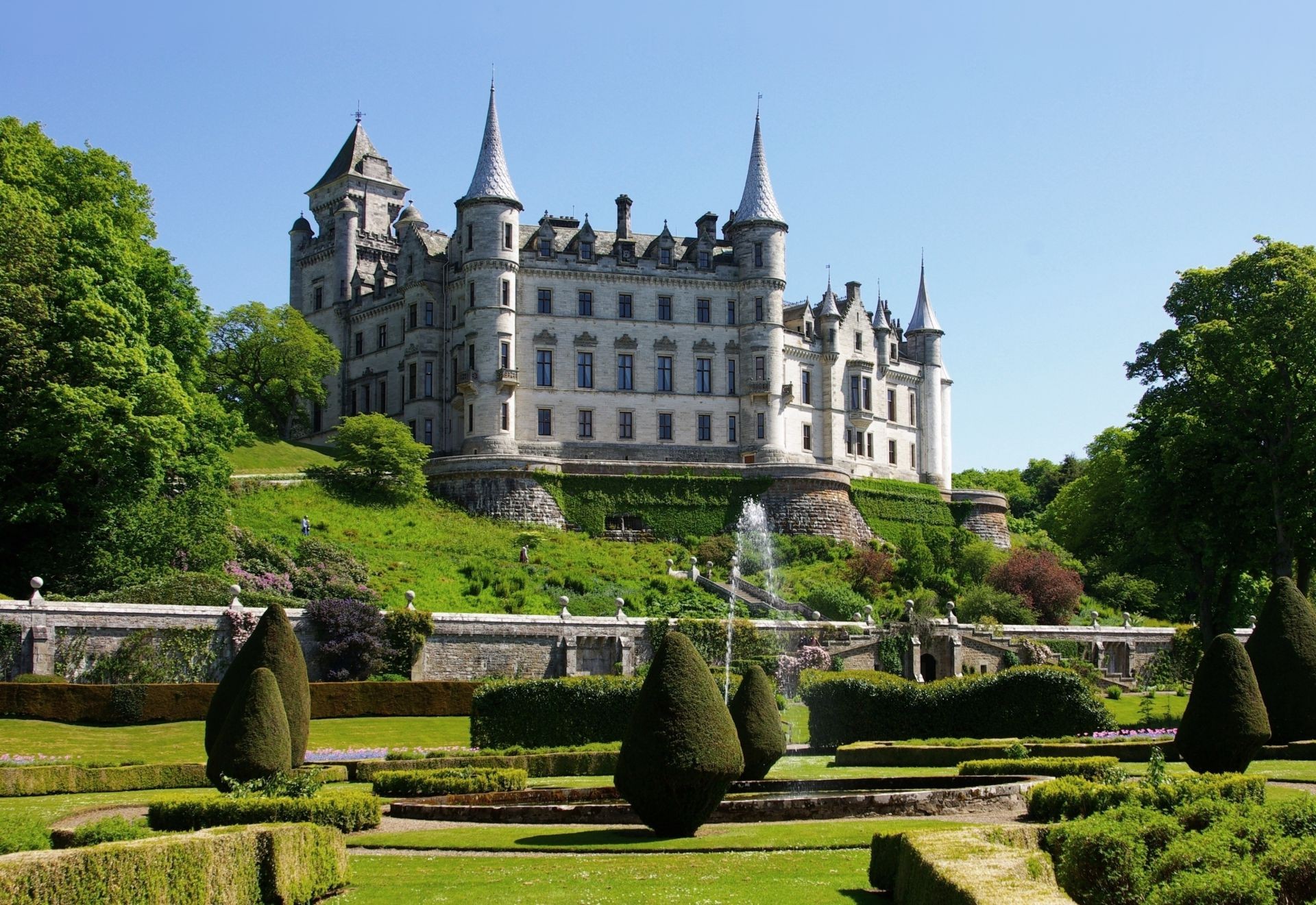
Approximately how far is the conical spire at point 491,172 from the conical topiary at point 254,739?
158 ft

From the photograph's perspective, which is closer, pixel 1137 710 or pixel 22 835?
pixel 22 835

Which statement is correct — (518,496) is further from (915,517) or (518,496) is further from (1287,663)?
(1287,663)

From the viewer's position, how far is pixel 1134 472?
138ft

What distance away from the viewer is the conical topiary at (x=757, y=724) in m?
22.5

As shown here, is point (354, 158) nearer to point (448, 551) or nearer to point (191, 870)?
point (448, 551)

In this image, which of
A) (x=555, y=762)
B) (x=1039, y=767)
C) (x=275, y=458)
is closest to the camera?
(x=1039, y=767)

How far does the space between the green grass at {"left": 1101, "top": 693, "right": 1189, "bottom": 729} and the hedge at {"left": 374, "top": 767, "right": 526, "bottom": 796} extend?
1544cm

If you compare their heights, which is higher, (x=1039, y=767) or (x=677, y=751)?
(x=677, y=751)

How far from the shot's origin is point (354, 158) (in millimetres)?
80062

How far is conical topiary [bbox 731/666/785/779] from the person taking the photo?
2250 centimetres

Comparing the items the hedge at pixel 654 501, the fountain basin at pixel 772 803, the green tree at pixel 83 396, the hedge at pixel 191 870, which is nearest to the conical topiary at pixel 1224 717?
the fountain basin at pixel 772 803

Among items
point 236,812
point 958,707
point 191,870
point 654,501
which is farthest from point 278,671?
point 654,501

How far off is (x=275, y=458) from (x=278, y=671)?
137 ft

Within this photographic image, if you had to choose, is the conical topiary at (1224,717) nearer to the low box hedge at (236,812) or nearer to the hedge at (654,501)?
the low box hedge at (236,812)
